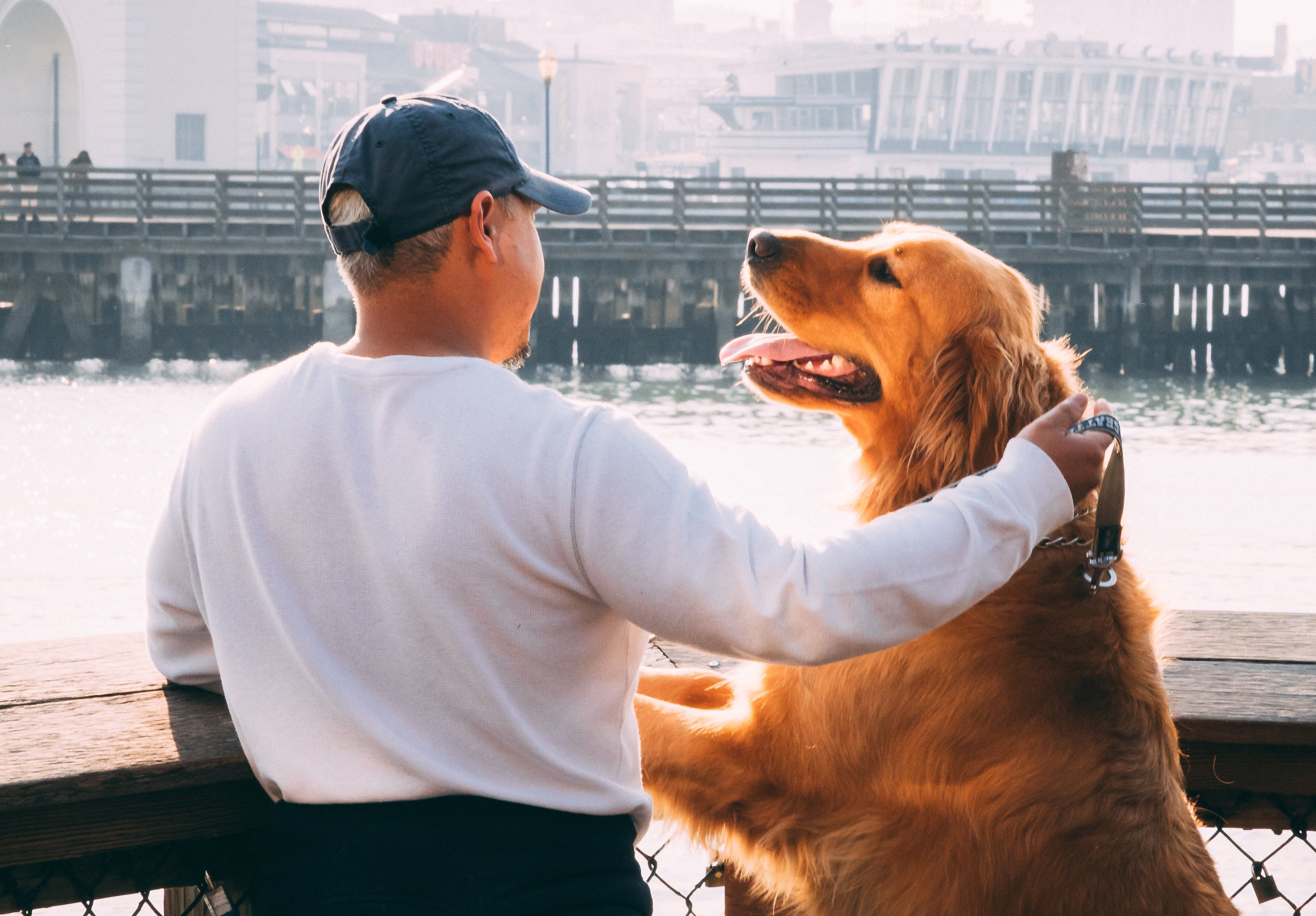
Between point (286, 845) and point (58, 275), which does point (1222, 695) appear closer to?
point (286, 845)

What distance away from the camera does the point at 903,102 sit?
302 ft

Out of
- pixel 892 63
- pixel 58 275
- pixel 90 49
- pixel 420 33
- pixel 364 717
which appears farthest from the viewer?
pixel 420 33

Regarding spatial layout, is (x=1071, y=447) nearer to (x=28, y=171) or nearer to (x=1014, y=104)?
(x=28, y=171)

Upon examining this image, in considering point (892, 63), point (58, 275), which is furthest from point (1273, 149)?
point (58, 275)

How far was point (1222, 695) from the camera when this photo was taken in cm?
193

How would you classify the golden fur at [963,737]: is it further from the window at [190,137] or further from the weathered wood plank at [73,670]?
the window at [190,137]

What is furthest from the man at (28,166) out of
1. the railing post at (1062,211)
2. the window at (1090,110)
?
the window at (1090,110)

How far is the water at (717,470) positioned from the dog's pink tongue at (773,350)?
0.23 metres

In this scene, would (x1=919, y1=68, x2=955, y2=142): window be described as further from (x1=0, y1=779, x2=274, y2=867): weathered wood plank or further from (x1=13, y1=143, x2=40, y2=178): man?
(x1=0, y1=779, x2=274, y2=867): weathered wood plank

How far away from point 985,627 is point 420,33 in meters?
116

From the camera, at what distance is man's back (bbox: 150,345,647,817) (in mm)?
1340

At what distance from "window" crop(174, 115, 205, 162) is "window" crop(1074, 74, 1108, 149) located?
71692 mm

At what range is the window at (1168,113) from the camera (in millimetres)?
102875

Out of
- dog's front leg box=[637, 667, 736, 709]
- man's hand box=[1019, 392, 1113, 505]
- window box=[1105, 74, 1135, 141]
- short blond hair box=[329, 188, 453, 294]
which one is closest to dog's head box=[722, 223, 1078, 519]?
dog's front leg box=[637, 667, 736, 709]
